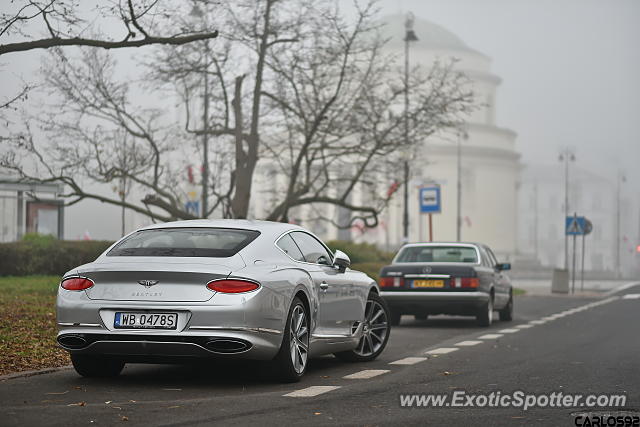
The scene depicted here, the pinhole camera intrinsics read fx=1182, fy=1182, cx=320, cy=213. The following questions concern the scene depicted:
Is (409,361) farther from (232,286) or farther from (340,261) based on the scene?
(232,286)

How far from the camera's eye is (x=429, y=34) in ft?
345

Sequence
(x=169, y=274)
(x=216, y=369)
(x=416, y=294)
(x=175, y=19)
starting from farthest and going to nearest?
1. (x=175, y=19)
2. (x=416, y=294)
3. (x=216, y=369)
4. (x=169, y=274)

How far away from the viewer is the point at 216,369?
11750 mm

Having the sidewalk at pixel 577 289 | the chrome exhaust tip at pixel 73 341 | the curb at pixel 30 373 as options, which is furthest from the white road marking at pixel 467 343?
the sidewalk at pixel 577 289

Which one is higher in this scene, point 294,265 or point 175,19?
point 175,19

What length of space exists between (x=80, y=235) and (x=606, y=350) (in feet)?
94.6

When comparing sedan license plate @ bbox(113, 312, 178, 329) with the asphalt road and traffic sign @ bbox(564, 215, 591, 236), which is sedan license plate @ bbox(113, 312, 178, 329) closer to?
the asphalt road

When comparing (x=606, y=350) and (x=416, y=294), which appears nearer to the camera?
(x=606, y=350)

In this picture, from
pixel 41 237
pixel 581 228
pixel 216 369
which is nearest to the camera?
pixel 216 369

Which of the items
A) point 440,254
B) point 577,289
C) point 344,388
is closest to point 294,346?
point 344,388

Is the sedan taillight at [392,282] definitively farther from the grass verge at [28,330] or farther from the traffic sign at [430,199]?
the traffic sign at [430,199]

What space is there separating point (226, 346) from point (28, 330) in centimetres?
646

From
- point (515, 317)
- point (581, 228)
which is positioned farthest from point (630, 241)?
point (515, 317)

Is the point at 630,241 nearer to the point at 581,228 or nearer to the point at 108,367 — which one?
the point at 581,228
